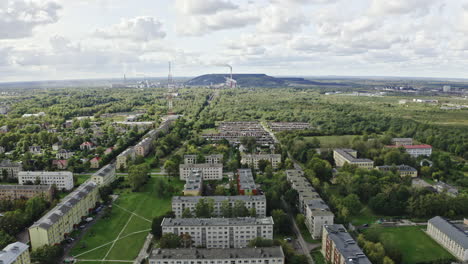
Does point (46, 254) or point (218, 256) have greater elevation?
point (218, 256)

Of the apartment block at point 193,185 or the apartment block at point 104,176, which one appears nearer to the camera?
the apartment block at point 193,185

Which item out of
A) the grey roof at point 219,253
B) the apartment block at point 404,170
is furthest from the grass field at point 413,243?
the apartment block at point 404,170

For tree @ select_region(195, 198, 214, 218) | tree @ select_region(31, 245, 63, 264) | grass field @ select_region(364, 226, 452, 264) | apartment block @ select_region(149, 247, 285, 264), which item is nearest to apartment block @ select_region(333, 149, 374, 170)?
grass field @ select_region(364, 226, 452, 264)

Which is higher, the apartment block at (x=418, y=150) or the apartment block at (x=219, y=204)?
the apartment block at (x=418, y=150)

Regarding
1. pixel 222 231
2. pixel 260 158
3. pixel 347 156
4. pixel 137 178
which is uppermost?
pixel 347 156

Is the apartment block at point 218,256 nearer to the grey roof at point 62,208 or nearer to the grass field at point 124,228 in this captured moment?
the grass field at point 124,228

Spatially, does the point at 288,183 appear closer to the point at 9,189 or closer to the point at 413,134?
the point at 9,189

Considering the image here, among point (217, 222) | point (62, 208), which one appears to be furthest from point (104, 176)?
point (217, 222)

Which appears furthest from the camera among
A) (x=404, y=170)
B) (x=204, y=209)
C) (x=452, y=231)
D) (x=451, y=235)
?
(x=404, y=170)

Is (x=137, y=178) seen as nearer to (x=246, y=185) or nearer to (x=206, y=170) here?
(x=206, y=170)
